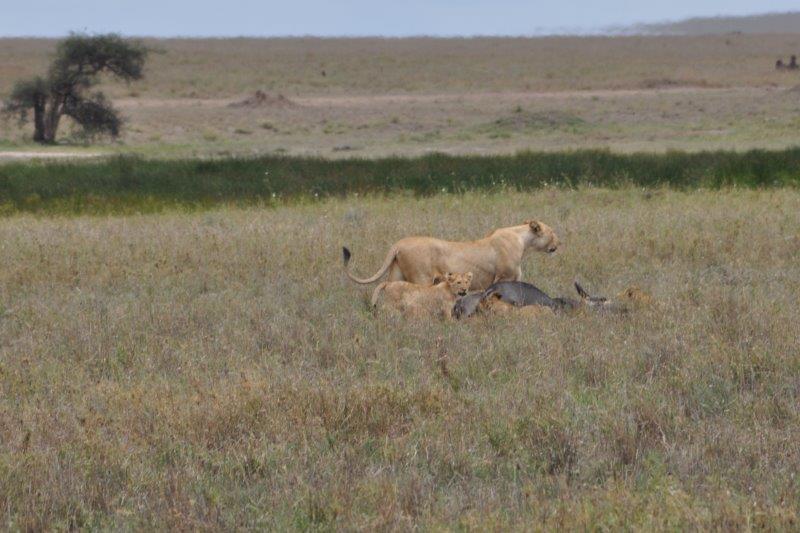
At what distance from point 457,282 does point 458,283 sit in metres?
0.01

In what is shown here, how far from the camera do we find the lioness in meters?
10.6

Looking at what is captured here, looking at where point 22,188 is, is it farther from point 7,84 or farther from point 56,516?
point 7,84

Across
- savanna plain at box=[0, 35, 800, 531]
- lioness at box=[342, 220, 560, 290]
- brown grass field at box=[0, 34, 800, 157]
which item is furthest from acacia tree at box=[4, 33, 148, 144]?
lioness at box=[342, 220, 560, 290]

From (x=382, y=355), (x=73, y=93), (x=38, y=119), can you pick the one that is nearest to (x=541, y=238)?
(x=382, y=355)

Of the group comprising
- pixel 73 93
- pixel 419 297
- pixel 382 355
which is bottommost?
pixel 73 93

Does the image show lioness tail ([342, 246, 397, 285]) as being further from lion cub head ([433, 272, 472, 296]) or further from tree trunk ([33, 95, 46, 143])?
tree trunk ([33, 95, 46, 143])

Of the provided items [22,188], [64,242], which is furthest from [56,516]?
[22,188]

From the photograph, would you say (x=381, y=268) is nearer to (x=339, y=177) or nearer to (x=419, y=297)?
(x=419, y=297)

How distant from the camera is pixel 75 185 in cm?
2067

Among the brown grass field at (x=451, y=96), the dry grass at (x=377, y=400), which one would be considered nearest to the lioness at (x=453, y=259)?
the dry grass at (x=377, y=400)

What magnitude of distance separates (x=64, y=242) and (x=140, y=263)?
1.55 metres

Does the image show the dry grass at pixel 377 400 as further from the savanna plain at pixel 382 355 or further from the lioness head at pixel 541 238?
the lioness head at pixel 541 238

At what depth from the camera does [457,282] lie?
1005cm

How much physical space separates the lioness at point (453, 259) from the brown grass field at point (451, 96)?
1908 centimetres
